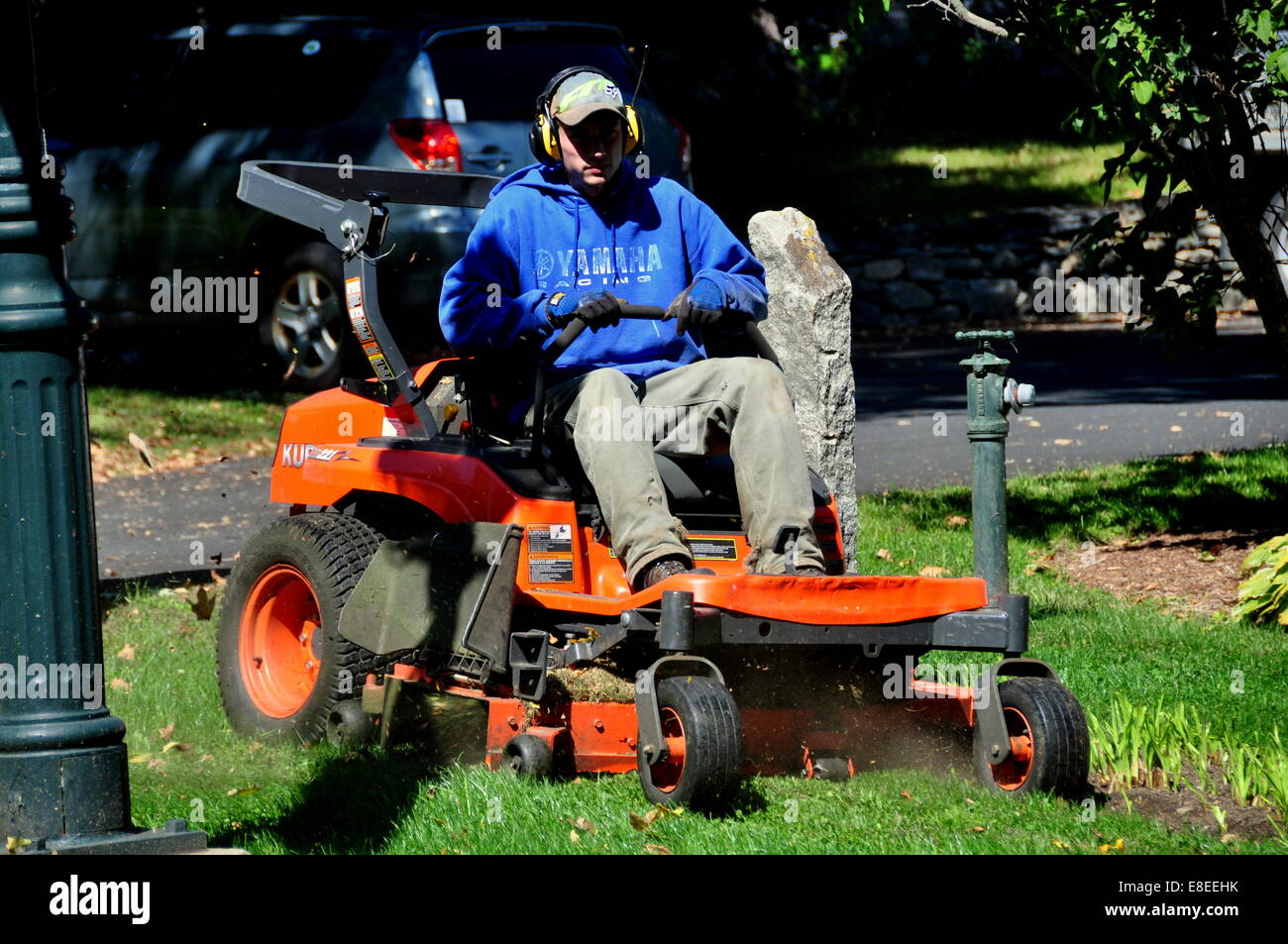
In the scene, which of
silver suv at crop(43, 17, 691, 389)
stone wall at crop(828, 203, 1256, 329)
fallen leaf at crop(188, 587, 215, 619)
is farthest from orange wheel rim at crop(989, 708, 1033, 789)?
stone wall at crop(828, 203, 1256, 329)

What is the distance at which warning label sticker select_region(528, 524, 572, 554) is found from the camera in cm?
504

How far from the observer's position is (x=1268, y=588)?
6.84m

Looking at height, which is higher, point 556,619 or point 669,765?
point 556,619

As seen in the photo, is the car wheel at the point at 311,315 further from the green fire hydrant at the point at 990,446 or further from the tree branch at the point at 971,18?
the green fire hydrant at the point at 990,446

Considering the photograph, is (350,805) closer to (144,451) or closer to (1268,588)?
(1268,588)

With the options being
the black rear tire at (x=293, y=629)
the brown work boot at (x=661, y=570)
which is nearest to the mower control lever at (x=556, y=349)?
the brown work boot at (x=661, y=570)

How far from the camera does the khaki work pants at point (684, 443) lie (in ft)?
15.8

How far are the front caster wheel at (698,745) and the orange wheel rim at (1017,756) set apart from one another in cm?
84

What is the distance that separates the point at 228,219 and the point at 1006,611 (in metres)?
7.48

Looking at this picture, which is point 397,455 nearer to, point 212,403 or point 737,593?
point 737,593

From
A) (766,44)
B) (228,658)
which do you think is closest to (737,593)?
(228,658)

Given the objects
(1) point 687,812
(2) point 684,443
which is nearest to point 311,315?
(2) point 684,443

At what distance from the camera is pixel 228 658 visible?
5980 millimetres

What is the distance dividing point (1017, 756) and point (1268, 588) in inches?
99.7
